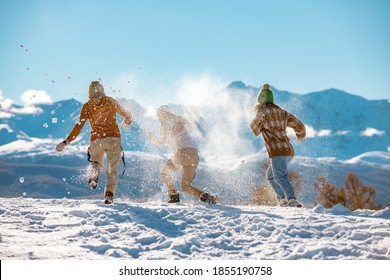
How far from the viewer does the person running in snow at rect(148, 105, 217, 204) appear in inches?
330

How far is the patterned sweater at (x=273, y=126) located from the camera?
8.23 meters

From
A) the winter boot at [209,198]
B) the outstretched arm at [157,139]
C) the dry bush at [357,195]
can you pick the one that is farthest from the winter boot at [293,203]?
the dry bush at [357,195]

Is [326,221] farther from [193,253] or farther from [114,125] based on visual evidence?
[114,125]

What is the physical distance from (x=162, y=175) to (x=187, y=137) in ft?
2.94

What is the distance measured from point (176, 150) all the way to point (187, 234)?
3.44 m

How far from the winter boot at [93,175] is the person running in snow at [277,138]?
3058mm

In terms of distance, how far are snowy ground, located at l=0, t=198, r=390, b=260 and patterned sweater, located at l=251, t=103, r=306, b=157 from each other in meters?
1.72

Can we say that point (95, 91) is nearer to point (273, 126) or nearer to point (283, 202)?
point (273, 126)

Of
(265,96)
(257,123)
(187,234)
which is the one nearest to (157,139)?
(257,123)

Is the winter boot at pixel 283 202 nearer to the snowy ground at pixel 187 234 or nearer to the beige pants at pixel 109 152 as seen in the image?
the snowy ground at pixel 187 234

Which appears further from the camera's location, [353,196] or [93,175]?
[353,196]

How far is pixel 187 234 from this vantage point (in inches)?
204

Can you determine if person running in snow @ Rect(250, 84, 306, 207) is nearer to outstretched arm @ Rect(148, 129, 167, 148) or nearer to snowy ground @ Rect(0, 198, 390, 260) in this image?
snowy ground @ Rect(0, 198, 390, 260)
